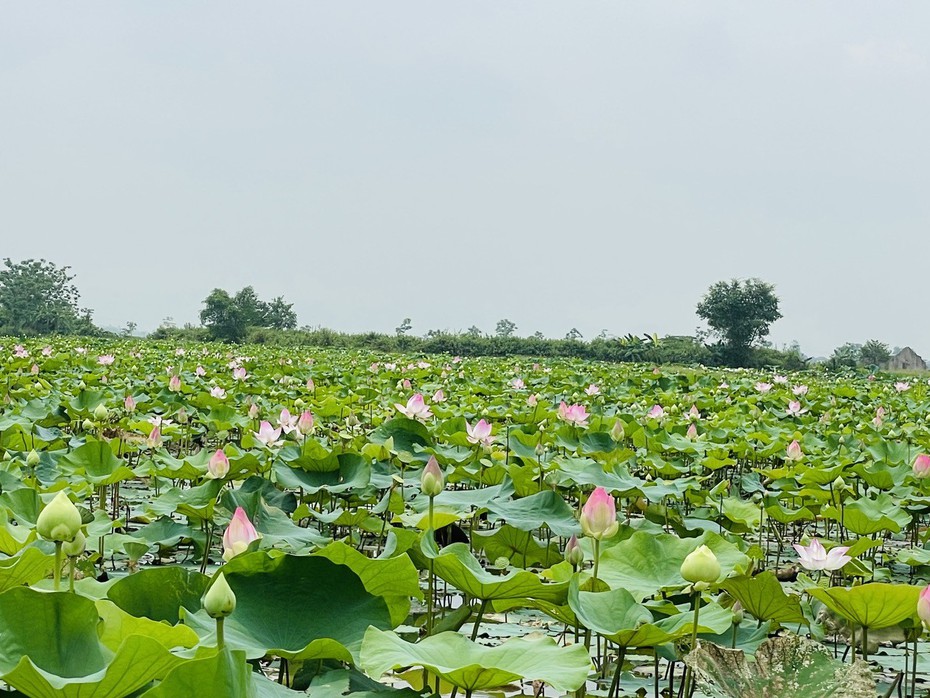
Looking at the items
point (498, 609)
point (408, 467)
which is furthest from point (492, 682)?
point (408, 467)

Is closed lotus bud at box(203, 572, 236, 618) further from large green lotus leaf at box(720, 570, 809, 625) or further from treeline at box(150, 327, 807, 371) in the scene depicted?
treeline at box(150, 327, 807, 371)

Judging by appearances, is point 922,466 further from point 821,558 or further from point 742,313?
point 742,313

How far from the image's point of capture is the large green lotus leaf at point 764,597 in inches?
59.8

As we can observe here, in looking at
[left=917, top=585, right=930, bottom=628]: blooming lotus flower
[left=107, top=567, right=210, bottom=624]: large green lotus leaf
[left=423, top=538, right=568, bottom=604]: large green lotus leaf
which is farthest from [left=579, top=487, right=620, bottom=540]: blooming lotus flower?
[left=107, top=567, right=210, bottom=624]: large green lotus leaf

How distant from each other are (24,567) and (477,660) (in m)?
0.69

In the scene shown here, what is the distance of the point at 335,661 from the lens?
3.92 ft

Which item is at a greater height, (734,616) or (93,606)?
(93,606)

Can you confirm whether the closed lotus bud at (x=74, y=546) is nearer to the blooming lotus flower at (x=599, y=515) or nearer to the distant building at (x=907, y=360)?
the blooming lotus flower at (x=599, y=515)

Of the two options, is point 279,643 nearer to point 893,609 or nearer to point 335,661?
point 335,661

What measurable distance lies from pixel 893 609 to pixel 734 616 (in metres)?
0.24

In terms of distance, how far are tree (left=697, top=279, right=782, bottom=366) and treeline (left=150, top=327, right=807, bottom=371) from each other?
6.44 m

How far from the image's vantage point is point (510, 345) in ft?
93.3

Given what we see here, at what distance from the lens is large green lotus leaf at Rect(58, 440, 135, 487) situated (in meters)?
2.46

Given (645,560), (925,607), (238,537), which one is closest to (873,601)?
(925,607)
